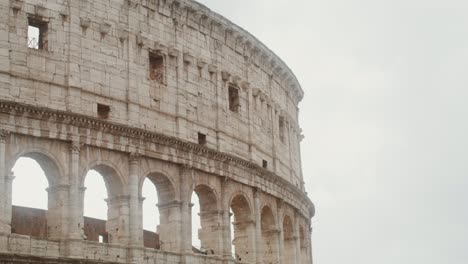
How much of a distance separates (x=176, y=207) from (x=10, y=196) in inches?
235

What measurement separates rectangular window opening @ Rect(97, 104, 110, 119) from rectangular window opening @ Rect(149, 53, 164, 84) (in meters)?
2.52

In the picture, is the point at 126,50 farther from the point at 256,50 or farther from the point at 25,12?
the point at 256,50

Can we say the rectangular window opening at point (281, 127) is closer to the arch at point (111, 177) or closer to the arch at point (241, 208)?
the arch at point (241, 208)

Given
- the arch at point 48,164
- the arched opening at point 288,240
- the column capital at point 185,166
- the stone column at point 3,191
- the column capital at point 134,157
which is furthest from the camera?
the arched opening at point 288,240

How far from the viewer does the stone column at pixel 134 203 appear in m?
24.9

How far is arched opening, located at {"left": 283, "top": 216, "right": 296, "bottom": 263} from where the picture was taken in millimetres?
34031

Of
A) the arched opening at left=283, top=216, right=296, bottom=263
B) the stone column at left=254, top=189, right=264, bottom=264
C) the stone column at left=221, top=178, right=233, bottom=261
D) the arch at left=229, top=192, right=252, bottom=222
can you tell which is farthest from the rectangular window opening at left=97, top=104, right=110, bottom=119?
the arched opening at left=283, top=216, right=296, bottom=263

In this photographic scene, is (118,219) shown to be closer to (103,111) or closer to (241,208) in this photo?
(103,111)

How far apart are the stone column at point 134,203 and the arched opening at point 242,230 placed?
5.45m

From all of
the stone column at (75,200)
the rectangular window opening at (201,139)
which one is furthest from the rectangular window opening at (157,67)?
the stone column at (75,200)

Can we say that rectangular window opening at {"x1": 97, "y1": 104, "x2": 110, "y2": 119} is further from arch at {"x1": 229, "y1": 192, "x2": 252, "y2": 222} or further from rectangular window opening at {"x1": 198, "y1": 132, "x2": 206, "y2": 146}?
arch at {"x1": 229, "y1": 192, "x2": 252, "y2": 222}

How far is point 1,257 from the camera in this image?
21234 millimetres

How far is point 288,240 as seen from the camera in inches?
1346

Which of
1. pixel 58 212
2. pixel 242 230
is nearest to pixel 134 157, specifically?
pixel 58 212
